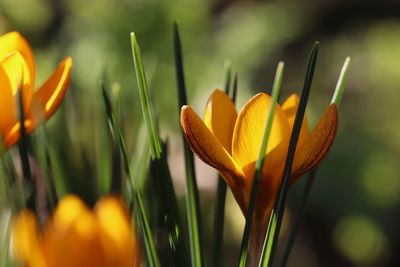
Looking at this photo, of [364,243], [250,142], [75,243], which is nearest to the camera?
[75,243]

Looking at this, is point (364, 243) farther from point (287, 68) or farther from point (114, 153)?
point (114, 153)

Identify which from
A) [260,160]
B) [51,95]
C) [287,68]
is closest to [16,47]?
[51,95]

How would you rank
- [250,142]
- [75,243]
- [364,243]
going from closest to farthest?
[75,243]
[250,142]
[364,243]

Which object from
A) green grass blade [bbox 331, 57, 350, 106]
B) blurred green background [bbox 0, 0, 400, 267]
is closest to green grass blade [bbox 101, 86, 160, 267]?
green grass blade [bbox 331, 57, 350, 106]

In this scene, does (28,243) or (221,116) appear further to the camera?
(221,116)

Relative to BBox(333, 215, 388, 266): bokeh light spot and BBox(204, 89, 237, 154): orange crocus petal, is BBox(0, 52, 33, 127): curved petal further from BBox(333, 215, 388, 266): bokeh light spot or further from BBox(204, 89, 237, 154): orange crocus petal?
BBox(333, 215, 388, 266): bokeh light spot

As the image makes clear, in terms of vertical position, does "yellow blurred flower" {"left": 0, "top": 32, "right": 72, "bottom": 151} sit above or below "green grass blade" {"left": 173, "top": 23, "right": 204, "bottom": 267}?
above

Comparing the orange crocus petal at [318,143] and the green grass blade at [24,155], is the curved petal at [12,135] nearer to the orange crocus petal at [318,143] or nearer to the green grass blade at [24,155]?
the green grass blade at [24,155]
